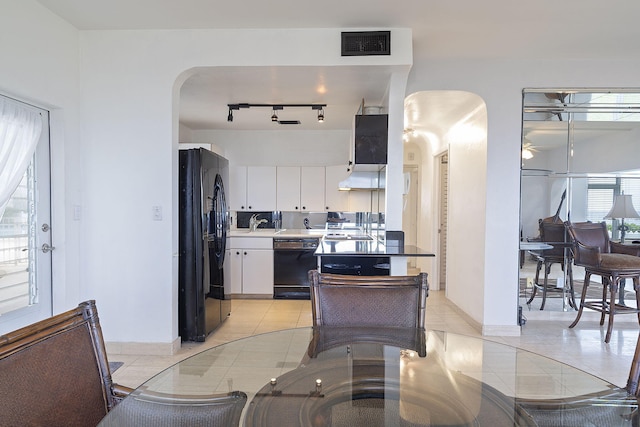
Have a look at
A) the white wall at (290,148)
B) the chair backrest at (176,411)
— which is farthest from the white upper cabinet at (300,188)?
the chair backrest at (176,411)

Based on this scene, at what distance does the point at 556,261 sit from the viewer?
3.68 metres

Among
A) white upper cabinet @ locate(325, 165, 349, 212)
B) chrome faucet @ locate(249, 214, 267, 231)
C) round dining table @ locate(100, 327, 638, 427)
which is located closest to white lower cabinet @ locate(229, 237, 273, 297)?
chrome faucet @ locate(249, 214, 267, 231)

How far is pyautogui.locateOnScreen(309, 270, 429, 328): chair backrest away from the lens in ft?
5.44

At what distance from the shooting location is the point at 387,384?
1.30m

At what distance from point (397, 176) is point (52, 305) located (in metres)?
2.89

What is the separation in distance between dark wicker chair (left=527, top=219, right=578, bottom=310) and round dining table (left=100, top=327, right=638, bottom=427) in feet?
7.77

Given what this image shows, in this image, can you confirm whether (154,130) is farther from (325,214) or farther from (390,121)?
(325,214)

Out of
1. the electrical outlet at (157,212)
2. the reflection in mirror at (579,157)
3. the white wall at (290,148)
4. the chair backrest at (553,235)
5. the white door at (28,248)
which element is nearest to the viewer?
the white door at (28,248)

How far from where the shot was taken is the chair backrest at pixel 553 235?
3.58 m

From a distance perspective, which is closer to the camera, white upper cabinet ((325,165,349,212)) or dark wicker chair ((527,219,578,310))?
dark wicker chair ((527,219,578,310))

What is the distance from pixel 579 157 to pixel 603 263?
109 centimetres

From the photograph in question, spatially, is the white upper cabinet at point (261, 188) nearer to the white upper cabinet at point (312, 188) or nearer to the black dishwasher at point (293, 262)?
the white upper cabinet at point (312, 188)

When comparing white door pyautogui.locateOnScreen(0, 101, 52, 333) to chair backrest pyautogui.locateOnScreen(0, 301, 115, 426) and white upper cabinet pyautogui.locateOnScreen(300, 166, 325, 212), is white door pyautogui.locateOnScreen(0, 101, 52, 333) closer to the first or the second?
chair backrest pyautogui.locateOnScreen(0, 301, 115, 426)

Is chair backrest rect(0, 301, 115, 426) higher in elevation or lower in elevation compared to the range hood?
lower
